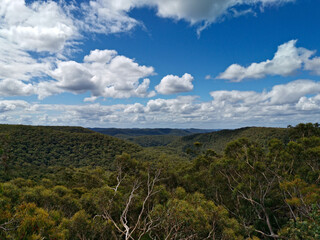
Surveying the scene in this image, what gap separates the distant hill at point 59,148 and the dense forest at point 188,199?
96056mm

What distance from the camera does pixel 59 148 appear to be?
13888cm

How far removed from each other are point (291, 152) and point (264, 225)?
9.43 meters

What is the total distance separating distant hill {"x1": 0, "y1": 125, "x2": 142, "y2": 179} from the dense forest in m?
96.1

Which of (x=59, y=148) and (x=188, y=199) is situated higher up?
(x=188, y=199)

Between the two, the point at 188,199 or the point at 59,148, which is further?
the point at 59,148

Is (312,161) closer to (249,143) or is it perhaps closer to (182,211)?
(249,143)

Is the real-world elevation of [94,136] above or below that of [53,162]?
above

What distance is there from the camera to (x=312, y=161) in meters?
18.7

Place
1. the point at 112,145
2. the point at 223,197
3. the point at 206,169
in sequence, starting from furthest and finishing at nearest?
1. the point at 112,145
2. the point at 206,169
3. the point at 223,197

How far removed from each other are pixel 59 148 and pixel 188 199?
475 ft

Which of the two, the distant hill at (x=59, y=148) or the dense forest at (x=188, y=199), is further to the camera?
the distant hill at (x=59, y=148)

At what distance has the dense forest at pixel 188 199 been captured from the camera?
10.5 metres

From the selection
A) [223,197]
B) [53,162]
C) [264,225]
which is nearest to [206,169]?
[223,197]

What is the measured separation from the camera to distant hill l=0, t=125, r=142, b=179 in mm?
115625
